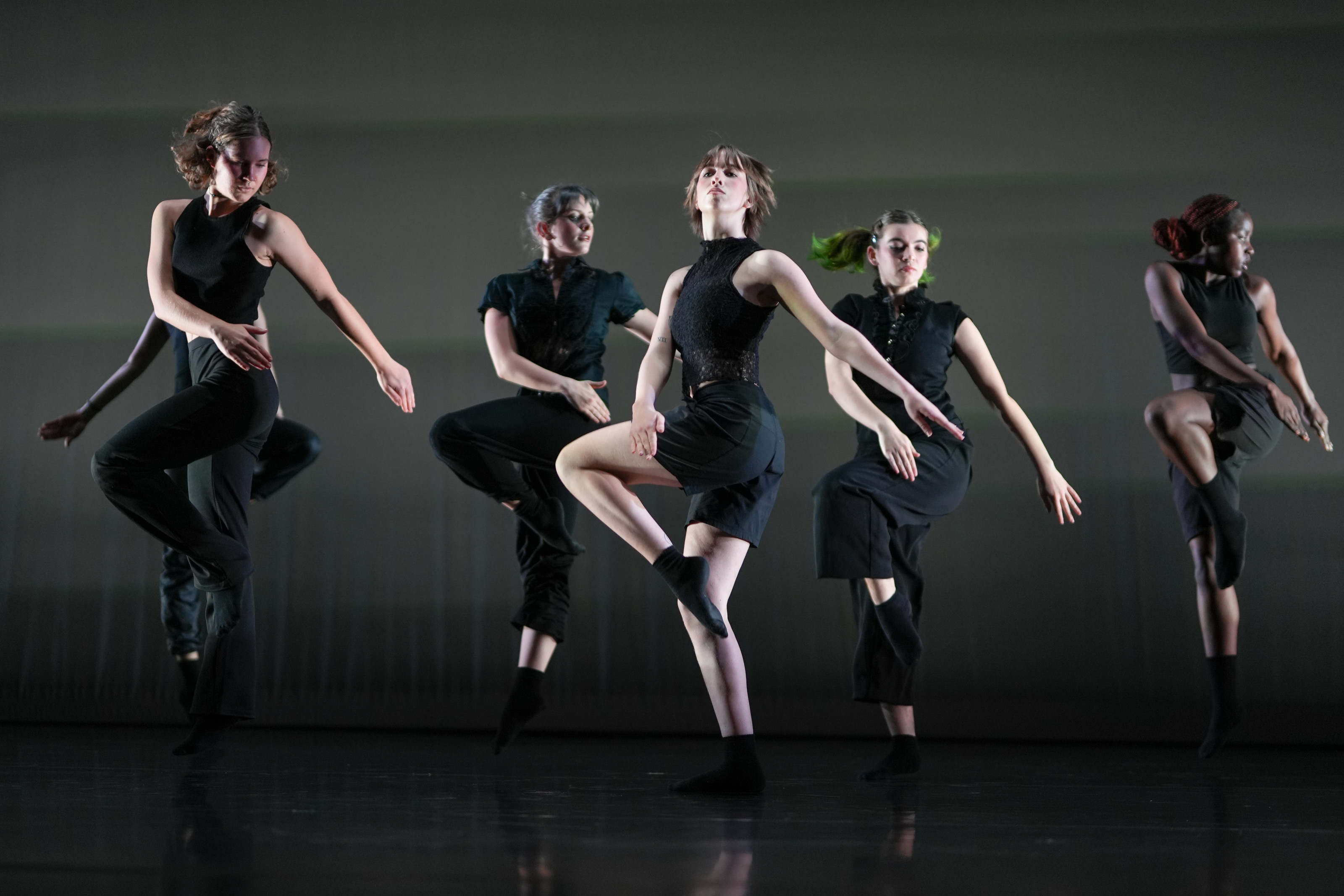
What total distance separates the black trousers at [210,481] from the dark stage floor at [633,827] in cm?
23

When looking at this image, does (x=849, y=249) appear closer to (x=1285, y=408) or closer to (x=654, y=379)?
(x=654, y=379)

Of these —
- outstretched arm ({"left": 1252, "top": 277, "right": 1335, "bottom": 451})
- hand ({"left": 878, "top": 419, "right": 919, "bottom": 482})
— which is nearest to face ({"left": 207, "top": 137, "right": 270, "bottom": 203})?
hand ({"left": 878, "top": 419, "right": 919, "bottom": 482})

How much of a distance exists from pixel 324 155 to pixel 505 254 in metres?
0.81

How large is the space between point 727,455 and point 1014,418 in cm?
74

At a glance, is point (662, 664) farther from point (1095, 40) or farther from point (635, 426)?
point (1095, 40)

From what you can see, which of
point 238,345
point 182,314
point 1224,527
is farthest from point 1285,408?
point 182,314

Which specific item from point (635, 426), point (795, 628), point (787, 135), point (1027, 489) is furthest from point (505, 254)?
point (635, 426)

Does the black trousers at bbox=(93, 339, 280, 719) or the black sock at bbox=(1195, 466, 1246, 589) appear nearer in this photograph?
the black trousers at bbox=(93, 339, 280, 719)

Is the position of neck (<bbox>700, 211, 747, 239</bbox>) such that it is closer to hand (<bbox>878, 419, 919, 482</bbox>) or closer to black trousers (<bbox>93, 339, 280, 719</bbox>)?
hand (<bbox>878, 419, 919, 482</bbox>)

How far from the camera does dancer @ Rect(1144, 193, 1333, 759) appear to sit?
3051mm

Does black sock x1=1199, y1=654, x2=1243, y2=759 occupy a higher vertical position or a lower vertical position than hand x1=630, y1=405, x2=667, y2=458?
lower

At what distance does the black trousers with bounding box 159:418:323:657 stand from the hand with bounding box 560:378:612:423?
747 mm

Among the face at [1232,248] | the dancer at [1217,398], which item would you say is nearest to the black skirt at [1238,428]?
the dancer at [1217,398]

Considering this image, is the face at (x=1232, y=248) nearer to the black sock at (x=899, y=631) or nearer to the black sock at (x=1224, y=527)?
the black sock at (x=1224, y=527)
